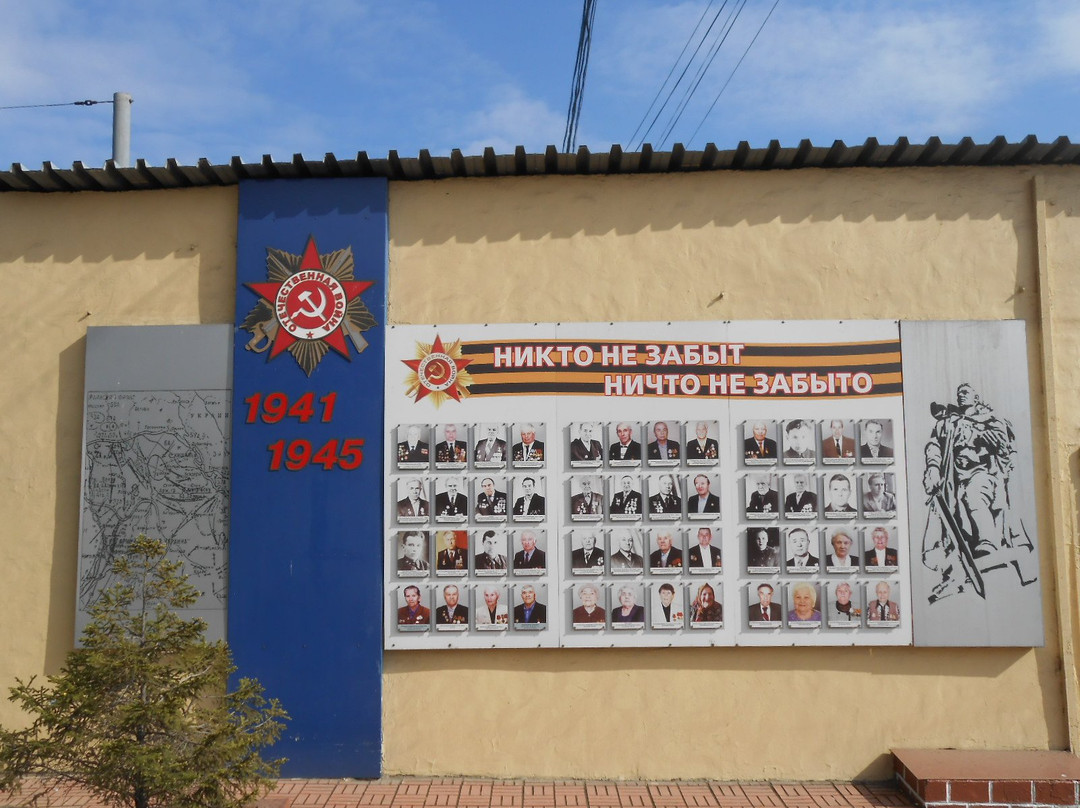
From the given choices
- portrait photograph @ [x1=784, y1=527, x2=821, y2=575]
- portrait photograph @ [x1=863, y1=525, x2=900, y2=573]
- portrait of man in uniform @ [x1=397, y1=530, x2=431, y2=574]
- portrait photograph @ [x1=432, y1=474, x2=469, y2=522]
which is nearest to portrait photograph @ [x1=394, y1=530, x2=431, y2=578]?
portrait of man in uniform @ [x1=397, y1=530, x2=431, y2=574]

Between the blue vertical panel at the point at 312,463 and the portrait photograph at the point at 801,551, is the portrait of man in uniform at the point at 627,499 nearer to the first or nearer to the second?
the portrait photograph at the point at 801,551

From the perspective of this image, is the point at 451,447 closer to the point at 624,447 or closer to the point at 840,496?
the point at 624,447

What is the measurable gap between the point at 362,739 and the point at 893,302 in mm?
5054

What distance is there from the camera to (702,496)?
634 centimetres

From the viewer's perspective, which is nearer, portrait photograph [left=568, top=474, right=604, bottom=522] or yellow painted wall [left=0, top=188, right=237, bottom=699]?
portrait photograph [left=568, top=474, right=604, bottom=522]

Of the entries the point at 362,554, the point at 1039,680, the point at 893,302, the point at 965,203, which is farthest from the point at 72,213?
the point at 1039,680

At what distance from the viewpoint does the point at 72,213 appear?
677 centimetres

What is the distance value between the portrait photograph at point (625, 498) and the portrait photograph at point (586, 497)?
2.9 inches

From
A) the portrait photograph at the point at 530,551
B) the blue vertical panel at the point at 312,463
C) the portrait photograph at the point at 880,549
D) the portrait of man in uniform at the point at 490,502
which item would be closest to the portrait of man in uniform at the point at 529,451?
the portrait of man in uniform at the point at 490,502

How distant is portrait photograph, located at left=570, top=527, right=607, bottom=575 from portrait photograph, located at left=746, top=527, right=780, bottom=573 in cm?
105

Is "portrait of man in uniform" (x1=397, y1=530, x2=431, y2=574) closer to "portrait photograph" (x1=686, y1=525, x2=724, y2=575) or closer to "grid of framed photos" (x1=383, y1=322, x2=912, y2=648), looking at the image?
"grid of framed photos" (x1=383, y1=322, x2=912, y2=648)

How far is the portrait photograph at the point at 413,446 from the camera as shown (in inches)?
251

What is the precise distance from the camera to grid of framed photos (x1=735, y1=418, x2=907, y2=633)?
6.27 m

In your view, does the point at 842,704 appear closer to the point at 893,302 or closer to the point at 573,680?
the point at 573,680
